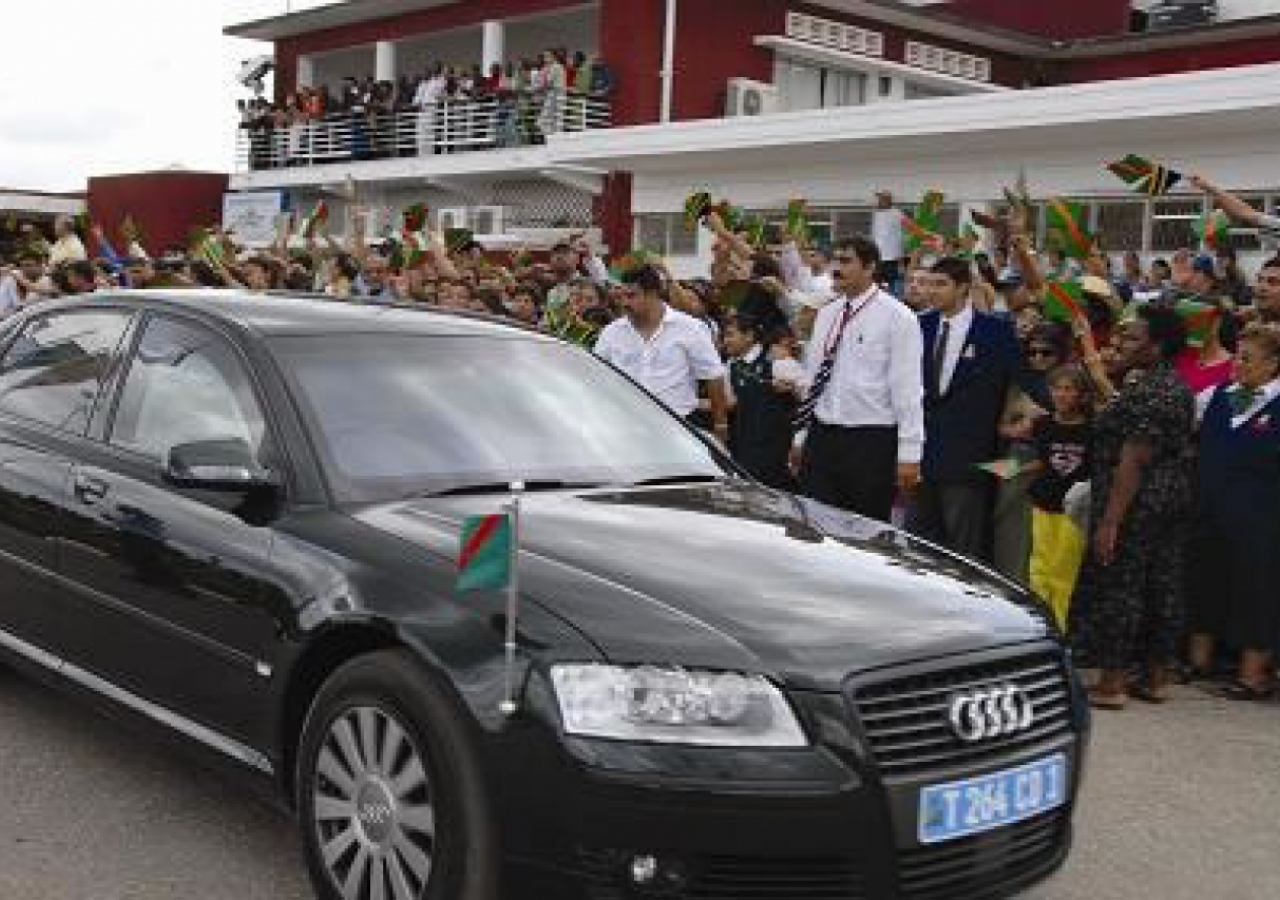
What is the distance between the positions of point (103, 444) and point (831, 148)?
16.8 m

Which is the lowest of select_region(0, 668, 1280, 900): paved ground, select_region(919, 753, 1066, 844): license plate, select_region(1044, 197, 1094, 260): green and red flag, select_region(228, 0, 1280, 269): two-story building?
select_region(0, 668, 1280, 900): paved ground

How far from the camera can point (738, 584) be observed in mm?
3465

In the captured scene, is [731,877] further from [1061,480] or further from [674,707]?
[1061,480]

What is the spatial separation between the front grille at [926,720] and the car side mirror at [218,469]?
1.75 metres

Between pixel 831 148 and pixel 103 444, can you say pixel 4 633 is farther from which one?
pixel 831 148

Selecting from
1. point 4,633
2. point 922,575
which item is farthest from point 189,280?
point 922,575

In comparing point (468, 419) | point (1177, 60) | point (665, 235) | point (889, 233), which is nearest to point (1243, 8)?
point (1177, 60)

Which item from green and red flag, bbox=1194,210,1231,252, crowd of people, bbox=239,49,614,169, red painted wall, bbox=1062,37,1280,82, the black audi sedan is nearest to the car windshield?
the black audi sedan

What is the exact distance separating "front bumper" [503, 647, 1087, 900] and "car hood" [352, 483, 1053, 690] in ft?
0.65

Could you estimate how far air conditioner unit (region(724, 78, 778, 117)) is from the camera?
84.1 feet

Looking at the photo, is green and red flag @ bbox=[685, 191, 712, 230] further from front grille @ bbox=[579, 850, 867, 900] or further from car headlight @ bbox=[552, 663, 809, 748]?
front grille @ bbox=[579, 850, 867, 900]

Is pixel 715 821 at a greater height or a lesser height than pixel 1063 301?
lesser

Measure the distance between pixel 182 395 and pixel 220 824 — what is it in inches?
51.3

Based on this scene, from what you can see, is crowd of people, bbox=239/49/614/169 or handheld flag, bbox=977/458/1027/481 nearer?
handheld flag, bbox=977/458/1027/481
